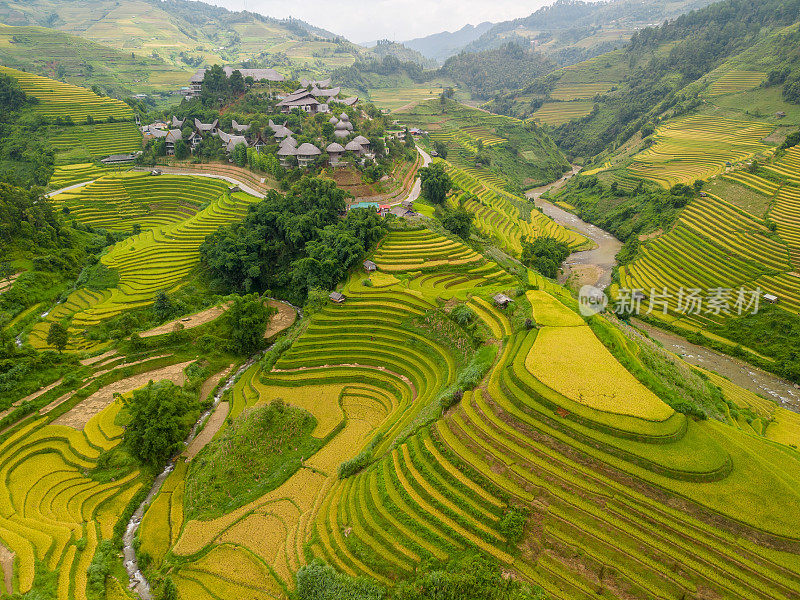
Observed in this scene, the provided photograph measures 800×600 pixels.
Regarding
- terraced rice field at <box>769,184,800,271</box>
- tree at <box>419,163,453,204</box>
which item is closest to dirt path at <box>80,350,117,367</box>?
tree at <box>419,163,453,204</box>

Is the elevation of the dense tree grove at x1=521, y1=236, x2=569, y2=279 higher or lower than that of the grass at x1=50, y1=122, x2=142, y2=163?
lower

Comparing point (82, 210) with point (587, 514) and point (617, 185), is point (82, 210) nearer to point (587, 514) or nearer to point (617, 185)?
point (587, 514)

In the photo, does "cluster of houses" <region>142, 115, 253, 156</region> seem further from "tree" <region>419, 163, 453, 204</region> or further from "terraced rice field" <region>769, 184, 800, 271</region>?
"terraced rice field" <region>769, 184, 800, 271</region>

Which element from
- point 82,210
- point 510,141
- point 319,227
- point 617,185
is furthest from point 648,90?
point 82,210

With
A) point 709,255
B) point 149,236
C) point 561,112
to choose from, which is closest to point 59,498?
point 149,236

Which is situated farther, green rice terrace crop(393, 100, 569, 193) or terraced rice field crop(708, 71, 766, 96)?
green rice terrace crop(393, 100, 569, 193)

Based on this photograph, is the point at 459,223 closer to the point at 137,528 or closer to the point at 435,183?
the point at 435,183
